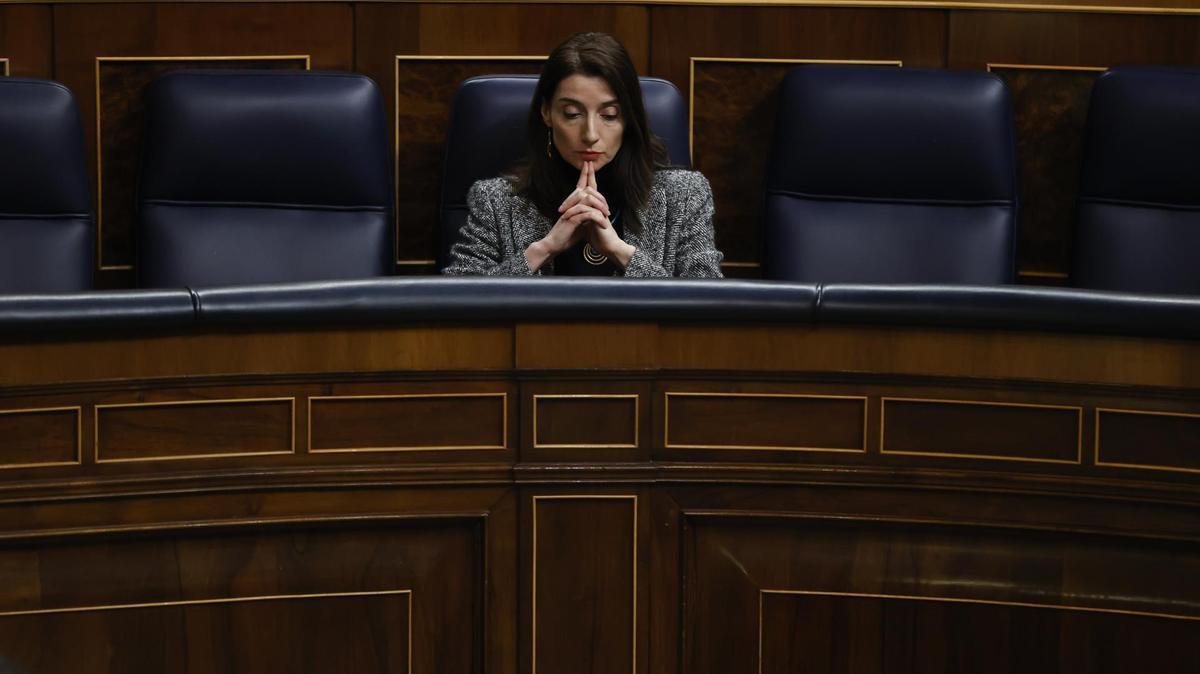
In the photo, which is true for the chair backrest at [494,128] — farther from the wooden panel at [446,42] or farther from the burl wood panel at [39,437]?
the burl wood panel at [39,437]

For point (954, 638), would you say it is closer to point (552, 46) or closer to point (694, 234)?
point (694, 234)

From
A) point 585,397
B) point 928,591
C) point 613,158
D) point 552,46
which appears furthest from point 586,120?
point 928,591

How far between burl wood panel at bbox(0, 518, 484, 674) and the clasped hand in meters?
0.38

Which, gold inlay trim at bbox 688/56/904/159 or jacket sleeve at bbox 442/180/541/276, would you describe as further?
gold inlay trim at bbox 688/56/904/159

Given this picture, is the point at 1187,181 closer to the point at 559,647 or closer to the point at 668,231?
the point at 668,231

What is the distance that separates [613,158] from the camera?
4.39ft

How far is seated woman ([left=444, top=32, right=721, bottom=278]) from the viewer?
130 centimetres

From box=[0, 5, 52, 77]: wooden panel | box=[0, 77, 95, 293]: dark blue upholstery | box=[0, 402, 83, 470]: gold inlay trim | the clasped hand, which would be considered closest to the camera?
box=[0, 402, 83, 470]: gold inlay trim

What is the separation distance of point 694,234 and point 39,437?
65 cm

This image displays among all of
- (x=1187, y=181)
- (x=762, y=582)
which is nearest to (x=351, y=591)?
(x=762, y=582)

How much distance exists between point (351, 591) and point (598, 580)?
0.16 meters

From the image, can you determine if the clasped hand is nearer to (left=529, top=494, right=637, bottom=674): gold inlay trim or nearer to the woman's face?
the woman's face

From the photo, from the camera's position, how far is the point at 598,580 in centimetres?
96

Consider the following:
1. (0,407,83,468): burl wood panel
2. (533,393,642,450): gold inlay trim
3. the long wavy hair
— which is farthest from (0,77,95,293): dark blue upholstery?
(533,393,642,450): gold inlay trim
